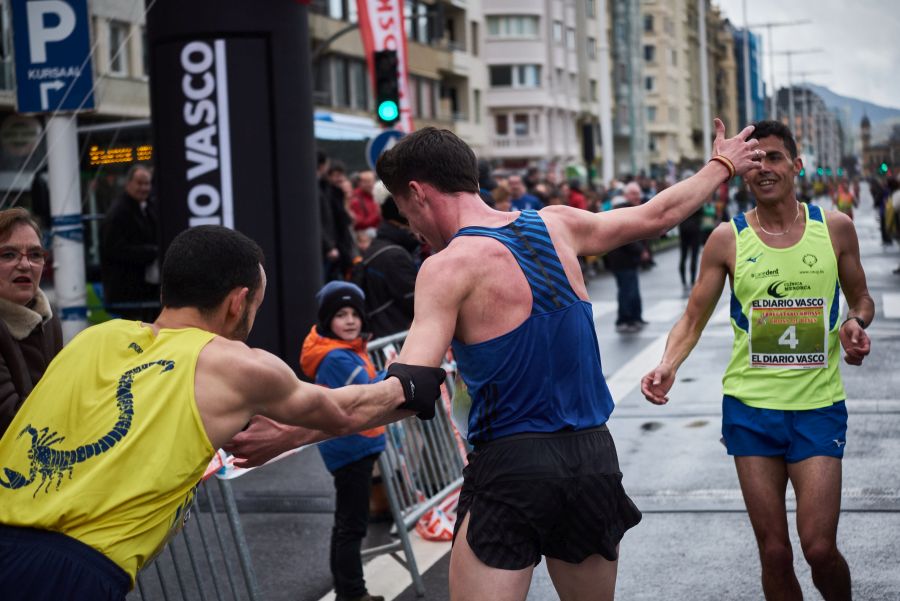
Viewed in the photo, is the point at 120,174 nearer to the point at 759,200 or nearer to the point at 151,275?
the point at 151,275

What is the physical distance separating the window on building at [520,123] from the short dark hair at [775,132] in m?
78.6

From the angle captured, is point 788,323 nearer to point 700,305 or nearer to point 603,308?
point 700,305

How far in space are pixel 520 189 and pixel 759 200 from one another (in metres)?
14.0

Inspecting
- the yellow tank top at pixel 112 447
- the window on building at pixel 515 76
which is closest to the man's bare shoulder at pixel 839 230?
the yellow tank top at pixel 112 447

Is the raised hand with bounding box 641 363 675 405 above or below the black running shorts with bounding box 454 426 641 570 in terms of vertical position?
above

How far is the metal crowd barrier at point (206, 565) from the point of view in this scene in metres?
4.82

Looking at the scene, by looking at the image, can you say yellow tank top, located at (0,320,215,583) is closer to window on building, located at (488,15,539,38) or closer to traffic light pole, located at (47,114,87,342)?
traffic light pole, located at (47,114,87,342)

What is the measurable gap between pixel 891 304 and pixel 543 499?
1675 centimetres

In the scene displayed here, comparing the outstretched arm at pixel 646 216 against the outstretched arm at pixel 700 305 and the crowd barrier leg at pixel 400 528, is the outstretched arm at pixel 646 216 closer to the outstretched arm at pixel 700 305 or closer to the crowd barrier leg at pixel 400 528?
the outstretched arm at pixel 700 305

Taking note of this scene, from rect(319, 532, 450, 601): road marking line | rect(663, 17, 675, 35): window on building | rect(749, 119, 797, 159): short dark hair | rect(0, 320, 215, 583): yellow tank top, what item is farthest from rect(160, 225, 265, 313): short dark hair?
rect(663, 17, 675, 35): window on building

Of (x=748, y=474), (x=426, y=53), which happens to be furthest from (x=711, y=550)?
(x=426, y=53)

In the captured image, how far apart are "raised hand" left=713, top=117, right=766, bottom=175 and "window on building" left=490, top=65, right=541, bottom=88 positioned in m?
79.4

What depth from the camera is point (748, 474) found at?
518 cm

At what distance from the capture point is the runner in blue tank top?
3918 mm
